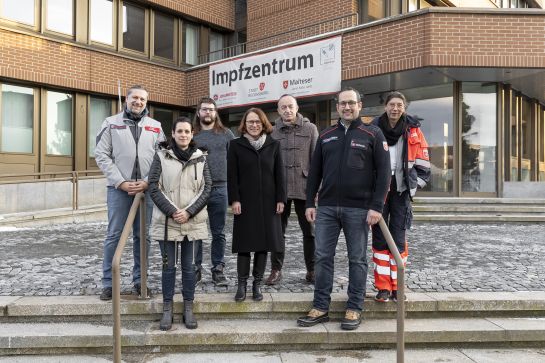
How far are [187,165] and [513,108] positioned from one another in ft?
38.9

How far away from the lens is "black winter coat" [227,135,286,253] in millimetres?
3967

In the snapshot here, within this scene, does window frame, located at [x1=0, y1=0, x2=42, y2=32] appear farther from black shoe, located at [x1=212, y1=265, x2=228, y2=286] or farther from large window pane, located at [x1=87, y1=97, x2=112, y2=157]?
black shoe, located at [x1=212, y1=265, x2=228, y2=286]

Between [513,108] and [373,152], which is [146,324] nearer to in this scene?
[373,152]

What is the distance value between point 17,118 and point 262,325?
10.2 m

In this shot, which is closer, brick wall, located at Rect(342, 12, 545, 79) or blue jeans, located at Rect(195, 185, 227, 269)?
blue jeans, located at Rect(195, 185, 227, 269)

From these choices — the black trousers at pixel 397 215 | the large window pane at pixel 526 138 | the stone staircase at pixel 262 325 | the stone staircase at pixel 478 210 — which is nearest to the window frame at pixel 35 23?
the stone staircase at pixel 262 325

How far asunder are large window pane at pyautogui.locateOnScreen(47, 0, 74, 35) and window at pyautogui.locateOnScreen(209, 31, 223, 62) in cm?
464

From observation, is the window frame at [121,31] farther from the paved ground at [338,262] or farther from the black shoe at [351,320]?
the black shoe at [351,320]

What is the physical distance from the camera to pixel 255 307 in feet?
13.0

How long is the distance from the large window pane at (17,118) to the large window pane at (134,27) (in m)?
3.33

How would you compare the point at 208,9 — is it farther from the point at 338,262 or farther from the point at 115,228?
the point at 115,228

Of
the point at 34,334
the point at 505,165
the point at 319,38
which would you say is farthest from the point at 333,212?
the point at 505,165

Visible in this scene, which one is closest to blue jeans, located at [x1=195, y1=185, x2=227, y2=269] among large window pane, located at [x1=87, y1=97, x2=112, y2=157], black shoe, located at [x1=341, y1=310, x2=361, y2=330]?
black shoe, located at [x1=341, y1=310, x2=361, y2=330]

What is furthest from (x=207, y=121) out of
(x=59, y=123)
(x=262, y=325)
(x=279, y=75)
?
(x=59, y=123)
